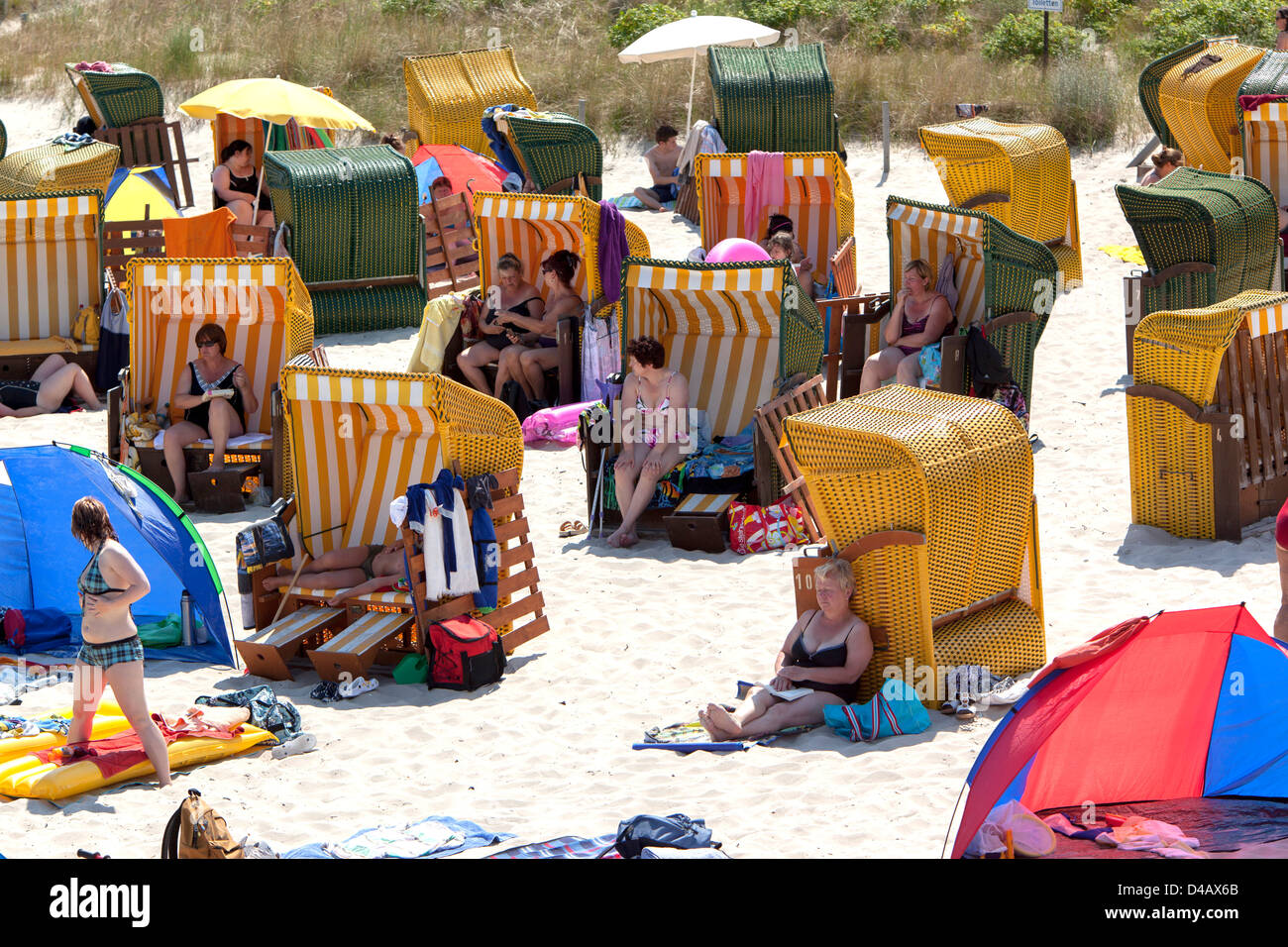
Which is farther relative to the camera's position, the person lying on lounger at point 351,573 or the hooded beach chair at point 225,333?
the hooded beach chair at point 225,333

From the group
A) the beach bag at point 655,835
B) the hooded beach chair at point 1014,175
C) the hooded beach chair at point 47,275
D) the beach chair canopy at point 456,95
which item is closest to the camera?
the beach bag at point 655,835

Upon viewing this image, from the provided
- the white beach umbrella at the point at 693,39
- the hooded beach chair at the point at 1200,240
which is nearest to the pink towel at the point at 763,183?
the hooded beach chair at the point at 1200,240

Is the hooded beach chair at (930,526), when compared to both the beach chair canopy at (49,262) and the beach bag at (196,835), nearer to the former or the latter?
the beach bag at (196,835)

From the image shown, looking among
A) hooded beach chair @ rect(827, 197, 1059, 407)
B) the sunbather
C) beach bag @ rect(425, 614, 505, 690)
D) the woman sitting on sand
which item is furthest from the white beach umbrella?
the woman sitting on sand

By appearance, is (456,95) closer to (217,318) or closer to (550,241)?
(550,241)

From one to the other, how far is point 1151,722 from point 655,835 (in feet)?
5.74

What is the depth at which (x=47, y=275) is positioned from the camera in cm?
1280

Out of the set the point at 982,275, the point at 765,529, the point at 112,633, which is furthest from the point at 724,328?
the point at 112,633

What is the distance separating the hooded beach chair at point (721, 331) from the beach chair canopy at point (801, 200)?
2931 mm

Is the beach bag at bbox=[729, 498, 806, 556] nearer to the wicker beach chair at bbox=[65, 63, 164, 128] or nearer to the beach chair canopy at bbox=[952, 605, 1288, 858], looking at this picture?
the beach chair canopy at bbox=[952, 605, 1288, 858]

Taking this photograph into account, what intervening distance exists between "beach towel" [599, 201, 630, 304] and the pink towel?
5.86 ft

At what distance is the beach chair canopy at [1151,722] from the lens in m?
5.19
